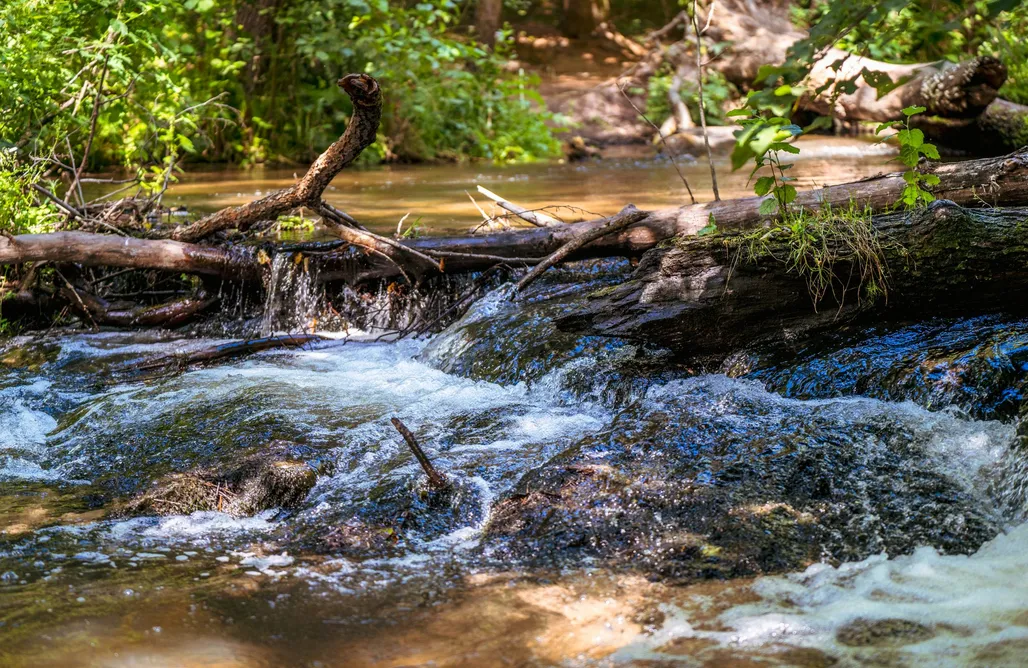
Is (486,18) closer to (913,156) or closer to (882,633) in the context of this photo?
(913,156)

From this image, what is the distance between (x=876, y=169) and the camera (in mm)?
10656

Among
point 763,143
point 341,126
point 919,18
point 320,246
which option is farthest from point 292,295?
point 341,126

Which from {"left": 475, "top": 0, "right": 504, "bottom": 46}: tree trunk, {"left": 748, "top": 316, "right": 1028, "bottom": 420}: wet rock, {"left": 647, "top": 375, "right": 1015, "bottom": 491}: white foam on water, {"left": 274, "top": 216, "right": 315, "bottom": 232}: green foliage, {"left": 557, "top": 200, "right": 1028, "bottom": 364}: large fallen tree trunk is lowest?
{"left": 647, "top": 375, "right": 1015, "bottom": 491}: white foam on water

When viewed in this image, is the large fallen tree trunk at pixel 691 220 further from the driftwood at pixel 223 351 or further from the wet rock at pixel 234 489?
the wet rock at pixel 234 489

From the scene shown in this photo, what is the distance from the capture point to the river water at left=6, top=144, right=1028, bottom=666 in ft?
8.46

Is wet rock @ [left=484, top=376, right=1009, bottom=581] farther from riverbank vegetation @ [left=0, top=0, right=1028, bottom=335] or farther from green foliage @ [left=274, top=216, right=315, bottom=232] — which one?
green foliage @ [left=274, top=216, right=315, bottom=232]

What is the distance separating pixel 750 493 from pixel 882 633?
0.90m

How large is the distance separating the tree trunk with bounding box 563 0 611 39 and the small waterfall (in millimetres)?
20486

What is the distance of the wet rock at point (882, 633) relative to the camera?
249 cm

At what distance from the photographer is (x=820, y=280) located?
4.38 m

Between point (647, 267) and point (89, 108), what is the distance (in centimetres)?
581

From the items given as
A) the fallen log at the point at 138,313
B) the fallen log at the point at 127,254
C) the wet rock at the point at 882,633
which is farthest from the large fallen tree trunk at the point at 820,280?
the fallen log at the point at 138,313

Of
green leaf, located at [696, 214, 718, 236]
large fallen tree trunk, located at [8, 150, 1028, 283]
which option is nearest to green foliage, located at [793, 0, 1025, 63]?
green leaf, located at [696, 214, 718, 236]

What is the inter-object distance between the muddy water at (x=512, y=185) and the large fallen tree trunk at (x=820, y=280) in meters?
2.61
